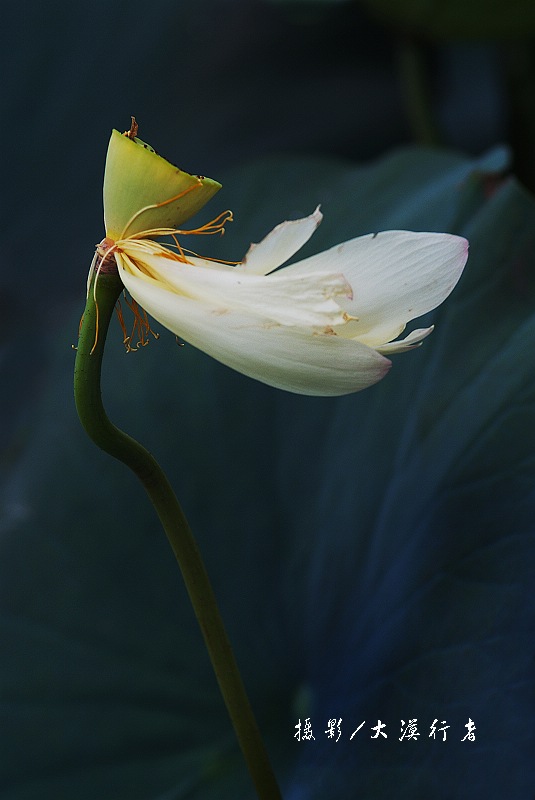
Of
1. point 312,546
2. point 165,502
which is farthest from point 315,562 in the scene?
point 165,502

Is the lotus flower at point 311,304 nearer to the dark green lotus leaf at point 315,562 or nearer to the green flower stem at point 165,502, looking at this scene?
the green flower stem at point 165,502

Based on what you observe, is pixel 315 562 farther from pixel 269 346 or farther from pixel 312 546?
pixel 269 346

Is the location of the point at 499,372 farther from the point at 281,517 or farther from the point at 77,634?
the point at 77,634

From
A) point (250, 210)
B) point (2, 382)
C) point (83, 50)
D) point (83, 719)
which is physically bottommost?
point (83, 719)

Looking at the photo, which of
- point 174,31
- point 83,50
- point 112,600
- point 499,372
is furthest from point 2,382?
point 499,372

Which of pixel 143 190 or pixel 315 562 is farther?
pixel 315 562

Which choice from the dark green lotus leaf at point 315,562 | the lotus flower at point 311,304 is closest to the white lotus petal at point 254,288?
the lotus flower at point 311,304

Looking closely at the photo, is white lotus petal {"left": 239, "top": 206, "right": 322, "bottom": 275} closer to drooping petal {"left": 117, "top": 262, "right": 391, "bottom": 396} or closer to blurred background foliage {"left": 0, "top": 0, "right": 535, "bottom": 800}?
drooping petal {"left": 117, "top": 262, "right": 391, "bottom": 396}
